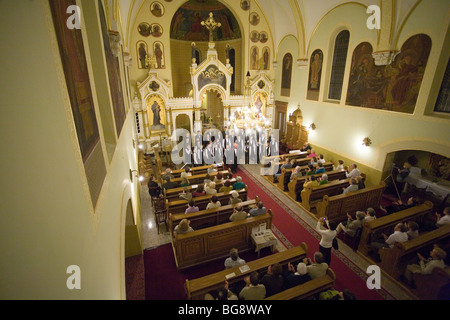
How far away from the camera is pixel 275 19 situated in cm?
1464

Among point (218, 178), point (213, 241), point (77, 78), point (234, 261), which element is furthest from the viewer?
point (218, 178)

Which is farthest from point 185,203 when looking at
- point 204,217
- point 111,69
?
point 111,69

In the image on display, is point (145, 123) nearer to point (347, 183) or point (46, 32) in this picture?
point (347, 183)

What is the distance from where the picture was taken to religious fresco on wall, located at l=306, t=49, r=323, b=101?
40.0 feet

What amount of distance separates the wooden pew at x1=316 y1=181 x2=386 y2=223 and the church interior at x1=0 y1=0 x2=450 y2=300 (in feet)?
0.18

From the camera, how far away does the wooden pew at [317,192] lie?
26.3ft

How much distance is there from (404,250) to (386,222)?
1176mm

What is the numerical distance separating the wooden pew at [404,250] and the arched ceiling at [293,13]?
7.32 meters

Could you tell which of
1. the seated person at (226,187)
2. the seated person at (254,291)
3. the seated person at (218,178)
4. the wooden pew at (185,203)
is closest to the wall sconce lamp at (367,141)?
the seated person at (226,187)

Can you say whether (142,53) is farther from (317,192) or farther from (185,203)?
(317,192)

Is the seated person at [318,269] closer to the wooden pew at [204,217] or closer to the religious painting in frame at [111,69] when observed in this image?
the wooden pew at [204,217]

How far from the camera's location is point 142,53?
13.3m

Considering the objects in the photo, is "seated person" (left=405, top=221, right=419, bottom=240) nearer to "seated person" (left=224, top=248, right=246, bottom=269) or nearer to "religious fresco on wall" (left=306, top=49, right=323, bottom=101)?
"seated person" (left=224, top=248, right=246, bottom=269)

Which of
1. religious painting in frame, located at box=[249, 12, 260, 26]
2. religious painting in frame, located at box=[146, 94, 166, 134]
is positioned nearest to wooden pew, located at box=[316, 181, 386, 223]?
religious painting in frame, located at box=[146, 94, 166, 134]
